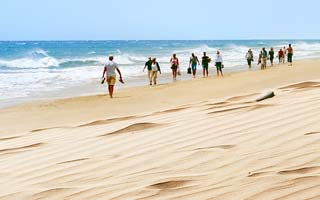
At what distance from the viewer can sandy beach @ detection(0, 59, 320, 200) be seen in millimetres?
3674

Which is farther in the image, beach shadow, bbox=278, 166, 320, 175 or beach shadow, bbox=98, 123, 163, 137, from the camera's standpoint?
beach shadow, bbox=98, 123, 163, 137

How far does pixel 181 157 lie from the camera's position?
4.46 m

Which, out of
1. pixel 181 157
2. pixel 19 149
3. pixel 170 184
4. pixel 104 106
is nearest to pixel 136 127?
pixel 19 149

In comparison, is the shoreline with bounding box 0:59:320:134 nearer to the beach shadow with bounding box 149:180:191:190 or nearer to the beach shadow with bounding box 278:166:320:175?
the beach shadow with bounding box 278:166:320:175

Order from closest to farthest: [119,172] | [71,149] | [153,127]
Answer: [119,172], [71,149], [153,127]

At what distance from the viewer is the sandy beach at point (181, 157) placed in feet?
12.1

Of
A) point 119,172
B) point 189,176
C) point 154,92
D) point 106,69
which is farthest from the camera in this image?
point 154,92

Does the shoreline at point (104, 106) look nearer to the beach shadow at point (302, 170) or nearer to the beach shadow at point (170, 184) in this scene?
the beach shadow at point (302, 170)

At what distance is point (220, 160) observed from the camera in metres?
4.28

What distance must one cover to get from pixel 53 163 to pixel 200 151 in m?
1.25

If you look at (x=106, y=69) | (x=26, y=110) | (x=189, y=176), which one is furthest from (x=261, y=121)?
(x=106, y=69)

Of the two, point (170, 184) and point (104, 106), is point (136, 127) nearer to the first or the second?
point (170, 184)

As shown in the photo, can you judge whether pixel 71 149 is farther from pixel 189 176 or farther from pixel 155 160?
pixel 189 176

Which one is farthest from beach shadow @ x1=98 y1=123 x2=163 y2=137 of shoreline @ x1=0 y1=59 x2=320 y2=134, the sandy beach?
shoreline @ x1=0 y1=59 x2=320 y2=134
